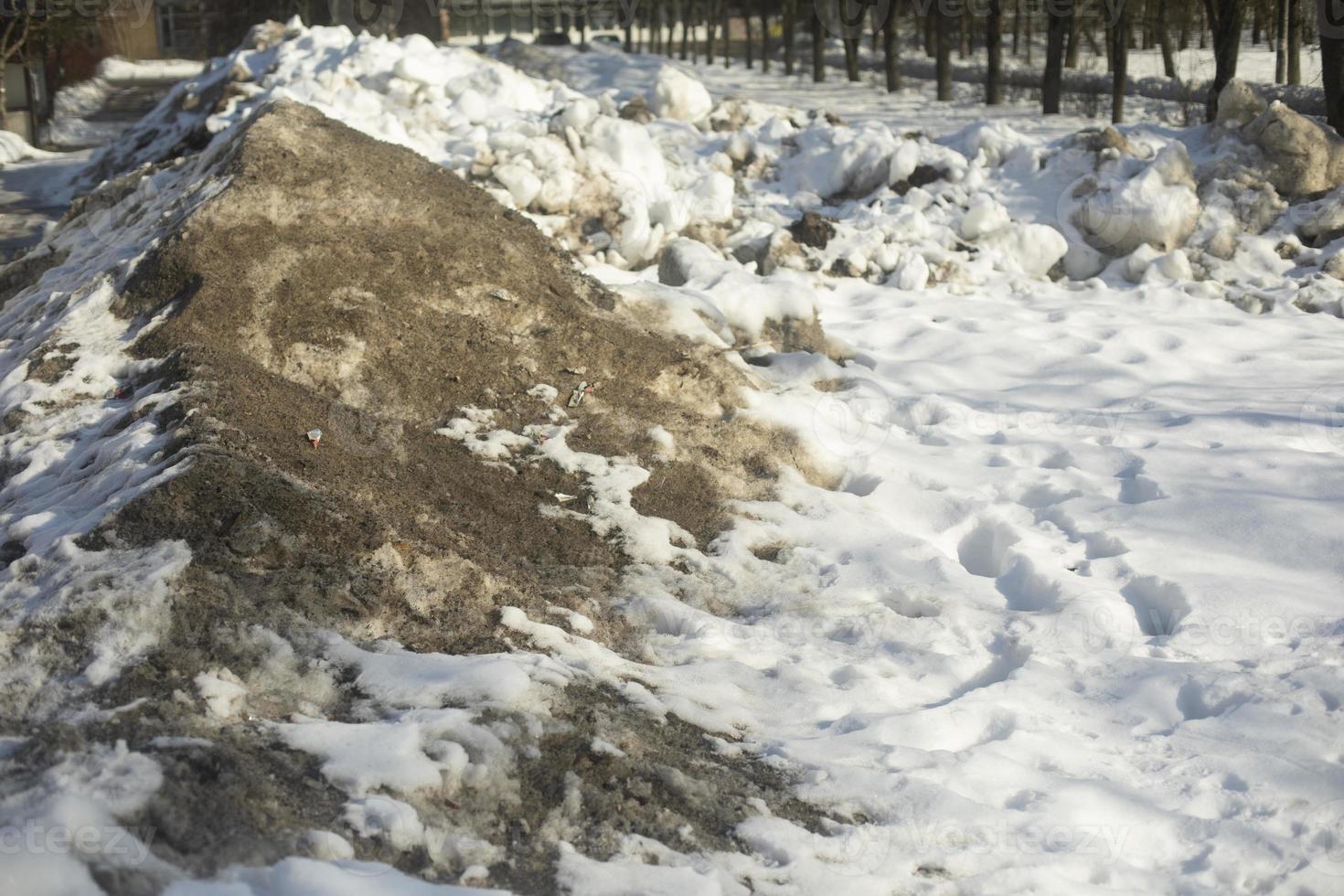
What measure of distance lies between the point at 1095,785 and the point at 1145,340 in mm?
4807

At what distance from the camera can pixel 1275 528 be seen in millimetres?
4984

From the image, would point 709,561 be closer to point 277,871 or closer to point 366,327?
point 366,327

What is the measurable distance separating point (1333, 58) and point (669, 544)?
353 inches

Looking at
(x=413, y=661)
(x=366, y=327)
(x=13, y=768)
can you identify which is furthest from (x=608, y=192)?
(x=13, y=768)

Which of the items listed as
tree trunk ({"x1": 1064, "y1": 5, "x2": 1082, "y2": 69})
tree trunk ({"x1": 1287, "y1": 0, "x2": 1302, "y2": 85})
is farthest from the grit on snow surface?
tree trunk ({"x1": 1064, "y1": 5, "x2": 1082, "y2": 69})

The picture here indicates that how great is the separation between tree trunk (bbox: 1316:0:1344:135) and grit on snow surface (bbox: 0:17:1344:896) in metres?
1.22

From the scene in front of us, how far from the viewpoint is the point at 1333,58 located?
1038cm
